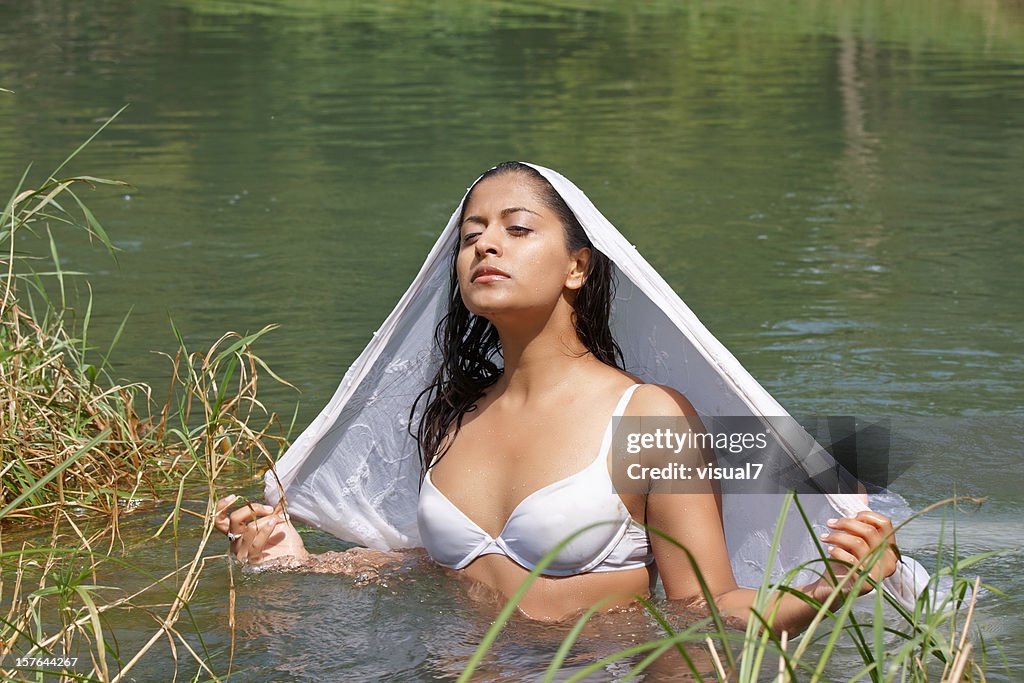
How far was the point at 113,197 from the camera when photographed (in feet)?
35.3

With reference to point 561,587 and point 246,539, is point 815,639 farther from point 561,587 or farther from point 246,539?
point 246,539

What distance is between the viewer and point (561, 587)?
3.56 meters

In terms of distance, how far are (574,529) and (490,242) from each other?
2.42ft

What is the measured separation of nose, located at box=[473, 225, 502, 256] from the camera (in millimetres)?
3539

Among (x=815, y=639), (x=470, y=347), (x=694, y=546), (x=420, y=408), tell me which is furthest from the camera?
(x=420, y=408)

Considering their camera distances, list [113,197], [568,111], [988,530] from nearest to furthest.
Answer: [988,530]
[113,197]
[568,111]

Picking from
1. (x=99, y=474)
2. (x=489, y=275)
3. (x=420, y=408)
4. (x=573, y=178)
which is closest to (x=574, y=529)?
(x=489, y=275)

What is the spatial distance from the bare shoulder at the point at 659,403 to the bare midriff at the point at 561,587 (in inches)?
15.9

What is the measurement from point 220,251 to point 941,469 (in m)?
5.16

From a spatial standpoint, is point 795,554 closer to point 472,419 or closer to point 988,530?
point 472,419

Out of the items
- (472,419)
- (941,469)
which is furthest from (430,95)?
(472,419)

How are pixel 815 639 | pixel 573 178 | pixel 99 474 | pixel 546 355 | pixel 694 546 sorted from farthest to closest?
pixel 573 178 < pixel 99 474 < pixel 546 355 < pixel 694 546 < pixel 815 639

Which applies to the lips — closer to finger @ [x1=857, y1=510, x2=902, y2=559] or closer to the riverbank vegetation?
the riverbank vegetation

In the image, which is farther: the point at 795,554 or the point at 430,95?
the point at 430,95
